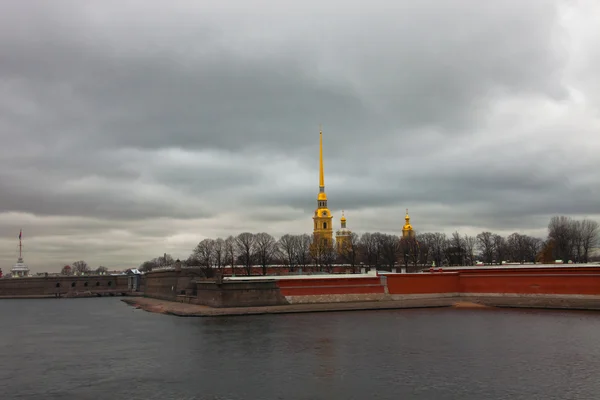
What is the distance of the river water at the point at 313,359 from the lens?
17281 mm

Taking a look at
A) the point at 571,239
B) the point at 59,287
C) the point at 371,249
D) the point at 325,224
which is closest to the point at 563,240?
the point at 571,239

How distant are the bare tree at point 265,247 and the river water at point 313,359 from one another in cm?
4475

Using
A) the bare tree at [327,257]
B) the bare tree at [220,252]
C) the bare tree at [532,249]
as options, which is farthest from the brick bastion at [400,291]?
the bare tree at [532,249]

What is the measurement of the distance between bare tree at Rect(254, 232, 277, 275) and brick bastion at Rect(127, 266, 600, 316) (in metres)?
30.2

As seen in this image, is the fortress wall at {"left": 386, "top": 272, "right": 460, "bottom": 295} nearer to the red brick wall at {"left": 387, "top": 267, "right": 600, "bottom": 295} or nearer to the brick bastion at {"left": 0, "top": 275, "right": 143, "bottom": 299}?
the red brick wall at {"left": 387, "top": 267, "right": 600, "bottom": 295}

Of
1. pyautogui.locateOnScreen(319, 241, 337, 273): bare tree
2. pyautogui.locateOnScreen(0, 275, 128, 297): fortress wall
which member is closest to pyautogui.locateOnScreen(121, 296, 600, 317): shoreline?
pyautogui.locateOnScreen(319, 241, 337, 273): bare tree

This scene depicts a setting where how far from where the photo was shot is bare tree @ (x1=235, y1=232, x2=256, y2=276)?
8012cm

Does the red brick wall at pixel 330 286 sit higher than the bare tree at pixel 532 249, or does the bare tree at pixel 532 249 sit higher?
the bare tree at pixel 532 249

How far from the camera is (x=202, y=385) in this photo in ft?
59.6

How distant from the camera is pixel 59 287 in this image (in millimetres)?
92312

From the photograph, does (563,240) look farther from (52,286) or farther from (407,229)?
(52,286)

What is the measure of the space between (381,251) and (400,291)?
124ft

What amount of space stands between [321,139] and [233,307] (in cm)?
6178

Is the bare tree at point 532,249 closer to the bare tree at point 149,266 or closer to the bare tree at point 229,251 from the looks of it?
the bare tree at point 229,251
